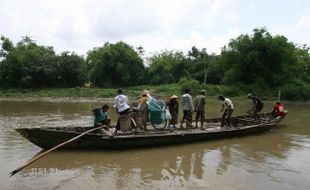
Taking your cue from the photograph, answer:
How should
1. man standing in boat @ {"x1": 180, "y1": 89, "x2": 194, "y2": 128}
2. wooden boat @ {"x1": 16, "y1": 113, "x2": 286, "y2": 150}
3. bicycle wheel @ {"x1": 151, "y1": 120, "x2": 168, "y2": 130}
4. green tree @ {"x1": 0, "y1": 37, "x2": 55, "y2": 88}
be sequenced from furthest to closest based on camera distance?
green tree @ {"x1": 0, "y1": 37, "x2": 55, "y2": 88}, man standing in boat @ {"x1": 180, "y1": 89, "x2": 194, "y2": 128}, bicycle wheel @ {"x1": 151, "y1": 120, "x2": 168, "y2": 130}, wooden boat @ {"x1": 16, "y1": 113, "x2": 286, "y2": 150}

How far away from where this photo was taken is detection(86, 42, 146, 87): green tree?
5262 cm

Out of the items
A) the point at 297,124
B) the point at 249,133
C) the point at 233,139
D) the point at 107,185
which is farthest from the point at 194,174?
the point at 297,124

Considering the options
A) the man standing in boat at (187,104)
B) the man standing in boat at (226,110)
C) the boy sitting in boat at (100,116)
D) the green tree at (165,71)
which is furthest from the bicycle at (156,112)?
the green tree at (165,71)

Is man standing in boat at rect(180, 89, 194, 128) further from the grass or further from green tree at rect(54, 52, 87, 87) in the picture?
green tree at rect(54, 52, 87, 87)

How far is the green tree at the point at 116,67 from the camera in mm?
52625

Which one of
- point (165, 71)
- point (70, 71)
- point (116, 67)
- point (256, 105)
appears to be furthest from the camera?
point (165, 71)

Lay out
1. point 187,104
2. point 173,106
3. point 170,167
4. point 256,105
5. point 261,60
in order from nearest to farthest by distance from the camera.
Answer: point 170,167 < point 187,104 < point 173,106 < point 256,105 < point 261,60

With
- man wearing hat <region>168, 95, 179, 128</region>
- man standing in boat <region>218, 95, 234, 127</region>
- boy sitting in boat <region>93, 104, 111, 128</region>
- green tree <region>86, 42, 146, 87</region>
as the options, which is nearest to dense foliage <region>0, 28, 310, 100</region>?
green tree <region>86, 42, 146, 87</region>

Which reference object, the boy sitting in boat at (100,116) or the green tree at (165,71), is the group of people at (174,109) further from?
the green tree at (165,71)

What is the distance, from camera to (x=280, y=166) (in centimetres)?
1059

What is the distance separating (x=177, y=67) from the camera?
183 ft

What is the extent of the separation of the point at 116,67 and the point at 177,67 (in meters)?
9.63

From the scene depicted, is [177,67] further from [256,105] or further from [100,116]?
[100,116]

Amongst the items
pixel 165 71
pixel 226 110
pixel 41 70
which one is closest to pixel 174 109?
pixel 226 110
